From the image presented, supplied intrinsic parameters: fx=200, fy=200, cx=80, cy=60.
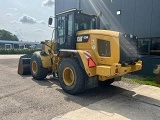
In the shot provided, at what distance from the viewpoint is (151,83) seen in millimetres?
9148

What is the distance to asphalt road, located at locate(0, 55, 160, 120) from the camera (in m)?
5.14

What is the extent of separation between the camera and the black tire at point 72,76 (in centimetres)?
656

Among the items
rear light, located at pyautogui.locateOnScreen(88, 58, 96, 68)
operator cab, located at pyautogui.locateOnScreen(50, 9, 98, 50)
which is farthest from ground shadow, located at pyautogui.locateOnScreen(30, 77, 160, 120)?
operator cab, located at pyautogui.locateOnScreen(50, 9, 98, 50)

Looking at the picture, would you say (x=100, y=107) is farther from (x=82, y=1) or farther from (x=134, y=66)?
(x=82, y=1)

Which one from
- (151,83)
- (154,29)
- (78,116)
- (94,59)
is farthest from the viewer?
(154,29)

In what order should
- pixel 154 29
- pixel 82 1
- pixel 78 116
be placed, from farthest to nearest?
pixel 82 1
pixel 154 29
pixel 78 116

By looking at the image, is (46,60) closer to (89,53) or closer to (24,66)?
(24,66)

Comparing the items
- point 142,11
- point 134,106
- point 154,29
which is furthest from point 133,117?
point 142,11

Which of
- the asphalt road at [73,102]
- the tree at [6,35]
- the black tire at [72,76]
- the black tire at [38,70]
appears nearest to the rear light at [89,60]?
the black tire at [72,76]

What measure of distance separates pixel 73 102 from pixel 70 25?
10.0 ft

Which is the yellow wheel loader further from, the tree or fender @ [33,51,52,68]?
the tree

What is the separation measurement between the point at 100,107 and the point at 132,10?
26.5 feet

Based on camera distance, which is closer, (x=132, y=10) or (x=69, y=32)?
(x=69, y=32)

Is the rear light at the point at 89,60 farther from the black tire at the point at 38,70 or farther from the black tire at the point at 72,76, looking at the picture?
the black tire at the point at 38,70
